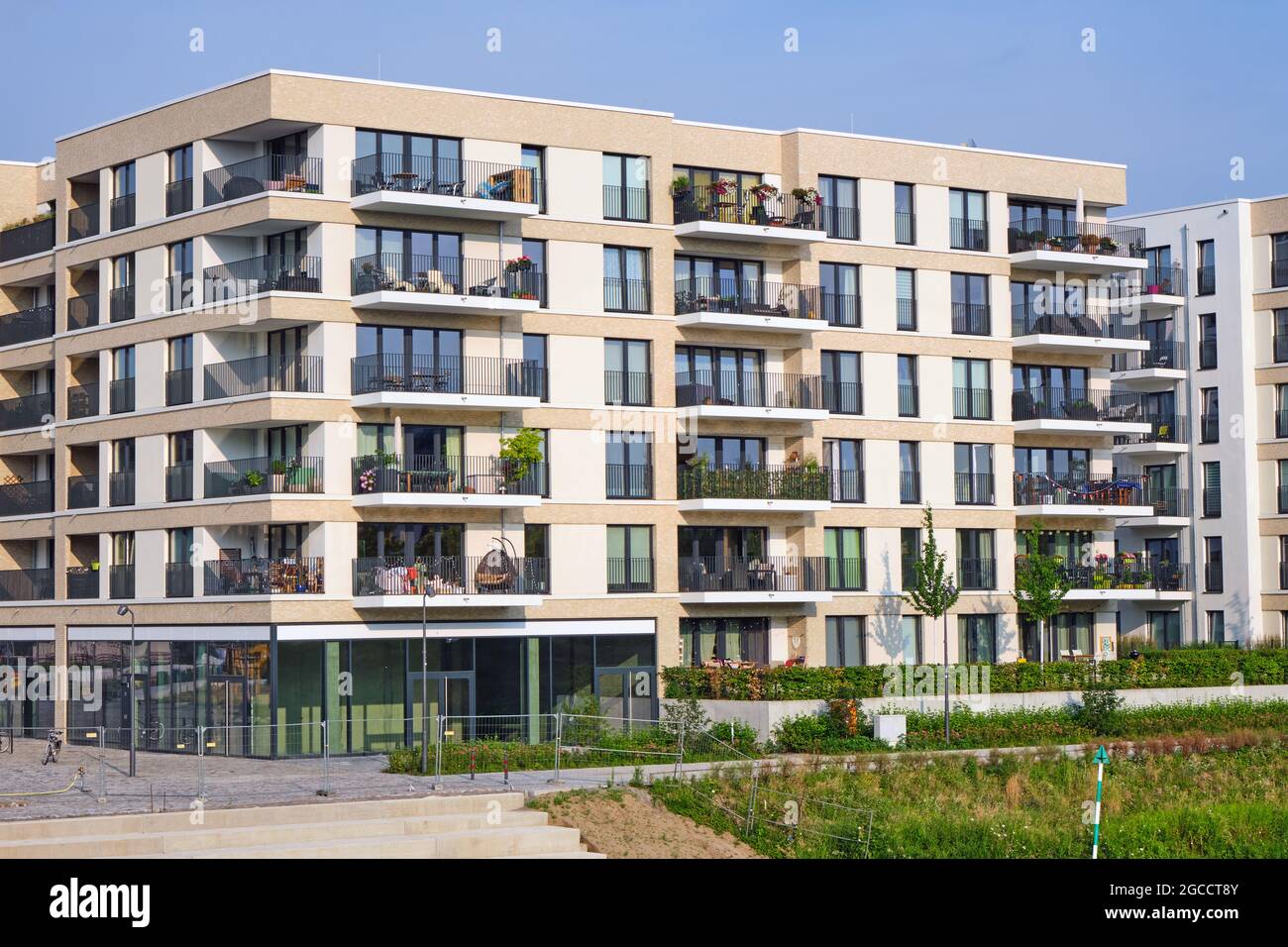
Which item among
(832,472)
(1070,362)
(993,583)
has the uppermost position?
(1070,362)

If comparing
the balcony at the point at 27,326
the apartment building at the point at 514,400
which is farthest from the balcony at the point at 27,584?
the balcony at the point at 27,326

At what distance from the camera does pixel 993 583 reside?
56.4 m

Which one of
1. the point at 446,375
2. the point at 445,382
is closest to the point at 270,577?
the point at 445,382

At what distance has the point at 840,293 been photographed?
2136 inches

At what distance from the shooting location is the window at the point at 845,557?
53625 millimetres

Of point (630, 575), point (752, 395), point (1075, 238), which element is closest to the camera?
point (630, 575)

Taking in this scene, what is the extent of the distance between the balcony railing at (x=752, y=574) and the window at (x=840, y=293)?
7.30 metres

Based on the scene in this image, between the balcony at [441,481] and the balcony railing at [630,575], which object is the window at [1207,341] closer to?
the balcony railing at [630,575]

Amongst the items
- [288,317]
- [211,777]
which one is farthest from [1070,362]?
[211,777]

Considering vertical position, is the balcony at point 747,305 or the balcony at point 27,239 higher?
the balcony at point 27,239

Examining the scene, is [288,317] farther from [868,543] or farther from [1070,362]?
[1070,362]

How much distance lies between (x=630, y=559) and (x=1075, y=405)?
56.5 feet

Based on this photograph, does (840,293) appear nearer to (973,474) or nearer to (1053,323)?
(973,474)

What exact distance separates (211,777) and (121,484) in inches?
570
